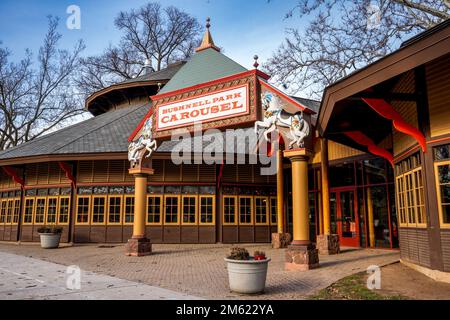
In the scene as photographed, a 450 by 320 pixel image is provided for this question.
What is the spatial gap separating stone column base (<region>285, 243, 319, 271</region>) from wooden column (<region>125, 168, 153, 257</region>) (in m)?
5.45

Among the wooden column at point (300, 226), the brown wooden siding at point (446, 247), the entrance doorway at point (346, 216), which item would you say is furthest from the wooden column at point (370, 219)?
the brown wooden siding at point (446, 247)

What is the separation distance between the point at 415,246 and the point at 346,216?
612 cm

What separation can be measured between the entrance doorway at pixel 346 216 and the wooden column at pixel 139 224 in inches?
295

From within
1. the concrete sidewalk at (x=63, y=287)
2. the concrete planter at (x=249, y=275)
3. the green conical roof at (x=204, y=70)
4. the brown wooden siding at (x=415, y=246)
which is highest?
the green conical roof at (x=204, y=70)

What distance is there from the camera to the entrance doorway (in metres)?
14.4

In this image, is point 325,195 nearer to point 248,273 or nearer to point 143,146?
point 143,146

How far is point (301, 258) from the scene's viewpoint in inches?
372

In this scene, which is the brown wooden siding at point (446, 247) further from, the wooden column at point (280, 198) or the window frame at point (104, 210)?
the window frame at point (104, 210)

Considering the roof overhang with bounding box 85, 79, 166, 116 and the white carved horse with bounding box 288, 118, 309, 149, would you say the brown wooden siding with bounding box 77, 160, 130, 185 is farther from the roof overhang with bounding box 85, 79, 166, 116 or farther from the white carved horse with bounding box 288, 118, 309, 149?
the white carved horse with bounding box 288, 118, 309, 149

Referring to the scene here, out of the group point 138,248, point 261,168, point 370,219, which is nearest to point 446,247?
point 370,219

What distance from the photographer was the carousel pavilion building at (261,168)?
25.9 feet
